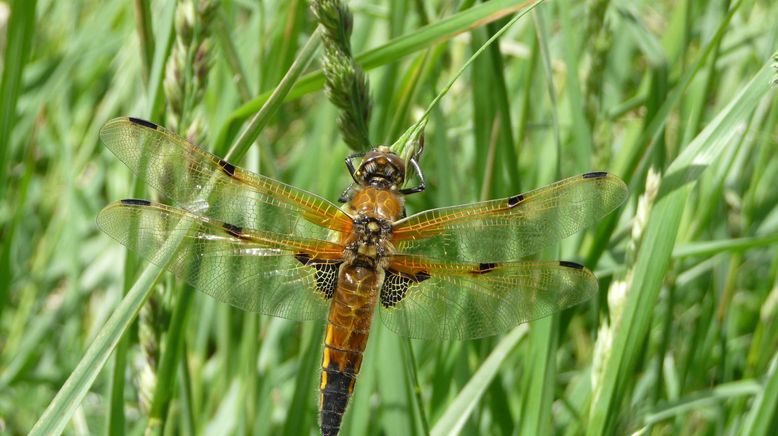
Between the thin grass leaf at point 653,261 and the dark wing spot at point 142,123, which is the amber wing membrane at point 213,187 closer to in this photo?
the dark wing spot at point 142,123

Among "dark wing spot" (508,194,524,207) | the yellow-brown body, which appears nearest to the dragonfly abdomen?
the yellow-brown body

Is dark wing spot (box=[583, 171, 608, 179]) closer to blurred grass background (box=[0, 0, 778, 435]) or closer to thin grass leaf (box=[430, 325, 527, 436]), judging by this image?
blurred grass background (box=[0, 0, 778, 435])

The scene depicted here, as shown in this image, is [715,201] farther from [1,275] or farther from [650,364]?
[1,275]

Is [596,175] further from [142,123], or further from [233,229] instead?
[142,123]

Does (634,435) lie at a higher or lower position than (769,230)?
lower

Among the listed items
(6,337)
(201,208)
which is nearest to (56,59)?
(6,337)

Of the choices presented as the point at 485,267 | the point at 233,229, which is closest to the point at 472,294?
the point at 485,267
